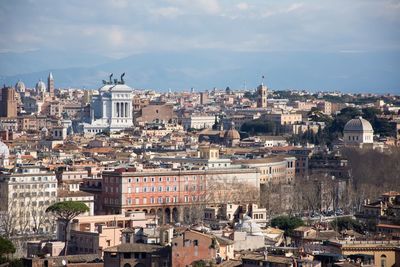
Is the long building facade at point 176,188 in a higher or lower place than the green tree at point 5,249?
higher

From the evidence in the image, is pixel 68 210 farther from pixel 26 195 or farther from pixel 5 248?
pixel 26 195

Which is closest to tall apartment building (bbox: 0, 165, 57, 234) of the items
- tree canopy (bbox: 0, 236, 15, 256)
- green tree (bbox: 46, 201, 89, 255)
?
green tree (bbox: 46, 201, 89, 255)

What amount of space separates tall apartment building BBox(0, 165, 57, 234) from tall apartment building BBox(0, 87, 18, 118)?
64.0m

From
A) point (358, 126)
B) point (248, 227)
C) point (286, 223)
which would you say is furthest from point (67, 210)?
point (358, 126)

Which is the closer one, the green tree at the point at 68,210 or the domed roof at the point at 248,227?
the domed roof at the point at 248,227

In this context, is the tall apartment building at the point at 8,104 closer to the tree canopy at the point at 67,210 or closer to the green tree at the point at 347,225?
the tree canopy at the point at 67,210

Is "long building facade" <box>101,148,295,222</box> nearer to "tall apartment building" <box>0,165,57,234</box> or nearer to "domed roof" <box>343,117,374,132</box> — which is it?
"tall apartment building" <box>0,165,57,234</box>

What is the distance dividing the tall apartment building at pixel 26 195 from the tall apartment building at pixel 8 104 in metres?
64.0

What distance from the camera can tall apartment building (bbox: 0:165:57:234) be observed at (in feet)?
168

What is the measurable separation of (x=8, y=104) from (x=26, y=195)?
221ft

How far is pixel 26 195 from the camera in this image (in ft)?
179

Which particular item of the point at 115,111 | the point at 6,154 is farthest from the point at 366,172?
the point at 115,111

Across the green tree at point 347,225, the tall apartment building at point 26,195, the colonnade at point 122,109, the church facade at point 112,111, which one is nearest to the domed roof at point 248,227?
the green tree at point 347,225

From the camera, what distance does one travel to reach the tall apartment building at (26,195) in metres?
51.2
